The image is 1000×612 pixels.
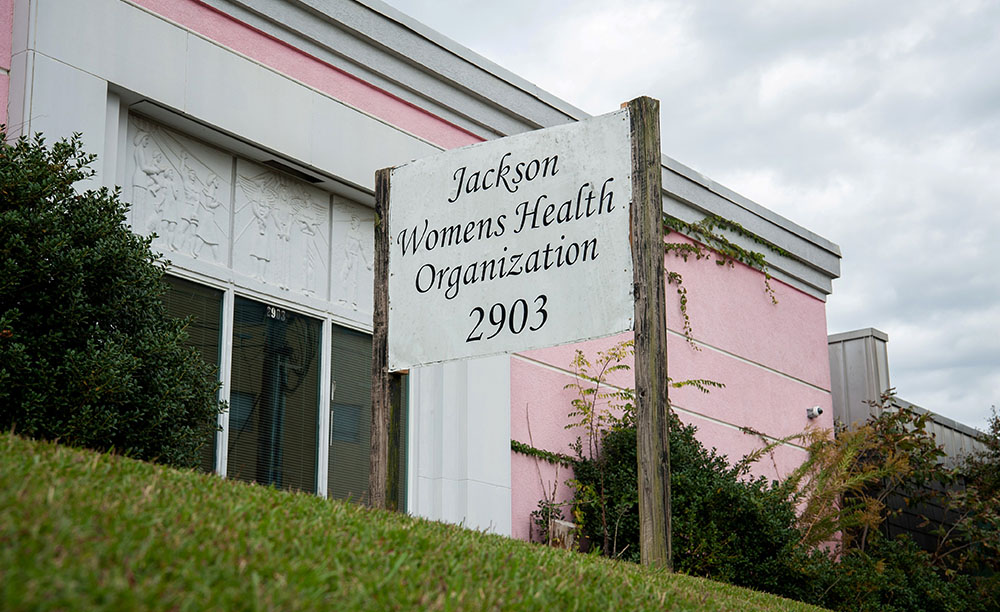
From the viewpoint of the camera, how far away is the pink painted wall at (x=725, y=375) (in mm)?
10938

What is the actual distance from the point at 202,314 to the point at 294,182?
5.36ft

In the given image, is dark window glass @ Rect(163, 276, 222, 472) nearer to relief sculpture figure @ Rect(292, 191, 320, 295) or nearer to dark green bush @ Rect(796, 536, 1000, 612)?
relief sculpture figure @ Rect(292, 191, 320, 295)

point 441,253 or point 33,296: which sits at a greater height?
point 441,253

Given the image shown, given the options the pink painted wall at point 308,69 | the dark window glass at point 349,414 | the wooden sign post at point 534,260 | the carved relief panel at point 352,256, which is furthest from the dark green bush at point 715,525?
the pink painted wall at point 308,69

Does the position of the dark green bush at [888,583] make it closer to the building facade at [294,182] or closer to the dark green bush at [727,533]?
the dark green bush at [727,533]

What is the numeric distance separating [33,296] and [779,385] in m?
11.0

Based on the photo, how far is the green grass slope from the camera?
9.30ft

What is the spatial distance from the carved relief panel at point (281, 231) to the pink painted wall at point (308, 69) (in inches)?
35.9

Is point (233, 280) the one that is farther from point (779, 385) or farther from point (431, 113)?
point (779, 385)

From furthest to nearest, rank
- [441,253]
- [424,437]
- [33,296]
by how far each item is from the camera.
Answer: [424,437] < [441,253] < [33,296]

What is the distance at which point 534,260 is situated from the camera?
641 centimetres

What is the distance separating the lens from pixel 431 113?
10.6 metres

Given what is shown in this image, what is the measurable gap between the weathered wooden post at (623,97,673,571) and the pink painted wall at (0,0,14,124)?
Answer: 437 cm

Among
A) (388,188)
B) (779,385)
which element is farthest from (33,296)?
(779,385)
